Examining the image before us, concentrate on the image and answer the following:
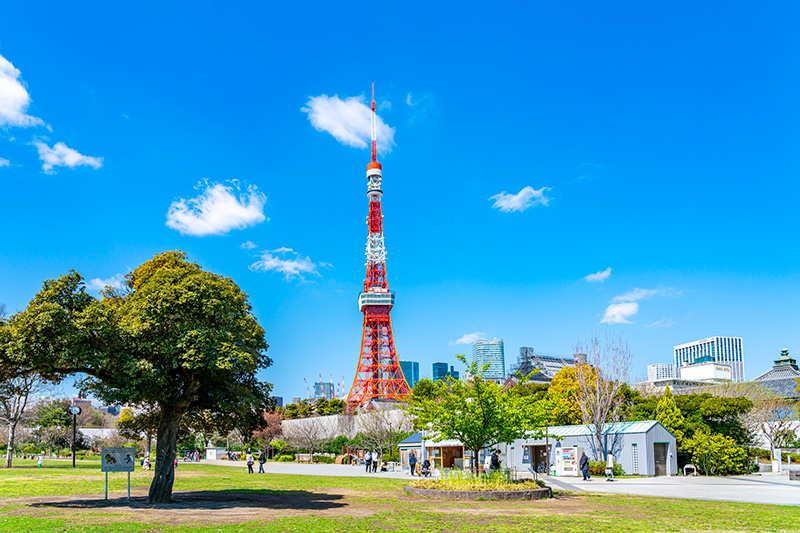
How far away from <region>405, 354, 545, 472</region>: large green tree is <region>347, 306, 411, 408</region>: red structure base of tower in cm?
5900

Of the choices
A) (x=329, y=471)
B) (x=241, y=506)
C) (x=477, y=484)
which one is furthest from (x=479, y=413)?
(x=329, y=471)

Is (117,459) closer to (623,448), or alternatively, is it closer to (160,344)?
(160,344)

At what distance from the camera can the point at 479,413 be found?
75.5ft

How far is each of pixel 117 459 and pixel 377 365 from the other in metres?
67.3

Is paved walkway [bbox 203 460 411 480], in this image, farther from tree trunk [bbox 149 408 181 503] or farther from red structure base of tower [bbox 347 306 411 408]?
red structure base of tower [bbox 347 306 411 408]

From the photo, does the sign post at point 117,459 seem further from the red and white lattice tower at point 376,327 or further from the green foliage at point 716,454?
the red and white lattice tower at point 376,327

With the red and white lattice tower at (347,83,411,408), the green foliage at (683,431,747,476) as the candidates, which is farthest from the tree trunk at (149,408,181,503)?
the red and white lattice tower at (347,83,411,408)

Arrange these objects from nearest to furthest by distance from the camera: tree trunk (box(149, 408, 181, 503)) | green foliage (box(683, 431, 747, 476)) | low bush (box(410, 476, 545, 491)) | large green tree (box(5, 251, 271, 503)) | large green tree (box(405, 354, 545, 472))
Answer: large green tree (box(5, 251, 271, 503)) → tree trunk (box(149, 408, 181, 503)) → low bush (box(410, 476, 545, 491)) → large green tree (box(405, 354, 545, 472)) → green foliage (box(683, 431, 747, 476))

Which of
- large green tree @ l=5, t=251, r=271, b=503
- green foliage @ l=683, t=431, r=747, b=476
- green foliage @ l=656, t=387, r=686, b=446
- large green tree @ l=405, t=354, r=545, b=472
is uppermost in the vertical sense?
large green tree @ l=5, t=251, r=271, b=503

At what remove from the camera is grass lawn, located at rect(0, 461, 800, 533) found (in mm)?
13688

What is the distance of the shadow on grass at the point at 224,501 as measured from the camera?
1778cm

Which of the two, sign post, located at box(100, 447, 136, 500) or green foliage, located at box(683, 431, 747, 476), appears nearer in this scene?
sign post, located at box(100, 447, 136, 500)

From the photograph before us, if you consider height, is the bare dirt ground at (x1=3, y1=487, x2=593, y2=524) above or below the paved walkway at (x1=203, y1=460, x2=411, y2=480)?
above

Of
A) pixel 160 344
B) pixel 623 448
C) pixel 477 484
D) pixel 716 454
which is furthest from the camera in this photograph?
pixel 716 454
